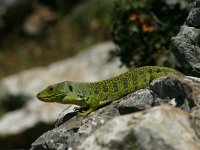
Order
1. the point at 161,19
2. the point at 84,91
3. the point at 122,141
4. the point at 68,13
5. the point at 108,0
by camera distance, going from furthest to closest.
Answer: the point at 68,13, the point at 108,0, the point at 161,19, the point at 84,91, the point at 122,141

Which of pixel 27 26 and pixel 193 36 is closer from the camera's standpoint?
pixel 193 36

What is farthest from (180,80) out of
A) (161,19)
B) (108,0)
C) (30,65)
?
(30,65)

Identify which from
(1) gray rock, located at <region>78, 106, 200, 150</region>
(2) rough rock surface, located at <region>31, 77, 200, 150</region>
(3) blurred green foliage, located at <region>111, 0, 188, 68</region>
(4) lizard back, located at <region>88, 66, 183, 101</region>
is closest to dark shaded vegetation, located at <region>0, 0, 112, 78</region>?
(3) blurred green foliage, located at <region>111, 0, 188, 68</region>

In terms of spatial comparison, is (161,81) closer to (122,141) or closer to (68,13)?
(122,141)

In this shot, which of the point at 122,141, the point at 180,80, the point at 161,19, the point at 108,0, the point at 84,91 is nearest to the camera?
the point at 122,141

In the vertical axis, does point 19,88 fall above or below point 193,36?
above

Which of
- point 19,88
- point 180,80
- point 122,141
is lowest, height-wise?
point 122,141

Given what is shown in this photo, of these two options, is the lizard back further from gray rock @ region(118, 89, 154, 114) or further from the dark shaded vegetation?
the dark shaded vegetation

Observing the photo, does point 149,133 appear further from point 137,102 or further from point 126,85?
point 126,85
